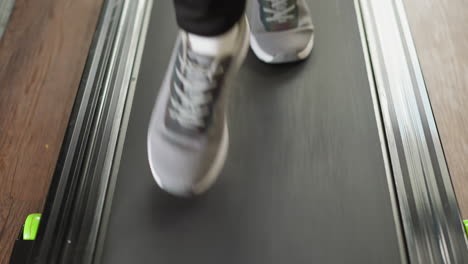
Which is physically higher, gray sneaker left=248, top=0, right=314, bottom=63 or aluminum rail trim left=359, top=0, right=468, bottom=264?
gray sneaker left=248, top=0, right=314, bottom=63

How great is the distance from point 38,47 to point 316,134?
Result: 96 centimetres

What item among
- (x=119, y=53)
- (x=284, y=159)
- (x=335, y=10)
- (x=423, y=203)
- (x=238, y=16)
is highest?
(x=335, y=10)

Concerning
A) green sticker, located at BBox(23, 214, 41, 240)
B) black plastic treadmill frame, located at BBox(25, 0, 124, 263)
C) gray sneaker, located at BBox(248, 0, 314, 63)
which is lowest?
green sticker, located at BBox(23, 214, 41, 240)

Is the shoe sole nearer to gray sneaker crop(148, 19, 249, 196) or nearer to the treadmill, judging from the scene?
Answer: the treadmill

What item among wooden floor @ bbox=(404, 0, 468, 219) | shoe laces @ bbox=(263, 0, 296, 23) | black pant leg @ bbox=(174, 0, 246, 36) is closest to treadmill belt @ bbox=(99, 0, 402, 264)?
shoe laces @ bbox=(263, 0, 296, 23)

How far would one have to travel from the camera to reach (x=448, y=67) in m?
1.19

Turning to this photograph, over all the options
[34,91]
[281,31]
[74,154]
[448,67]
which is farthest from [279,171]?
[34,91]

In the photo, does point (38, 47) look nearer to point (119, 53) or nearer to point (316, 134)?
point (119, 53)

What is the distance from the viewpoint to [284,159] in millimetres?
922

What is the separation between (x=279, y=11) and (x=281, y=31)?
0.05 metres

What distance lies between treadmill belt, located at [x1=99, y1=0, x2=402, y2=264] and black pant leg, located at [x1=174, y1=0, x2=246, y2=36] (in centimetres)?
37

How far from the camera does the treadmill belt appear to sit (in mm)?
820

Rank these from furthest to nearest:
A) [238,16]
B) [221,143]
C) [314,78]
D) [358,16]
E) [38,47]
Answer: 1. [38,47]
2. [358,16]
3. [314,78]
4. [221,143]
5. [238,16]

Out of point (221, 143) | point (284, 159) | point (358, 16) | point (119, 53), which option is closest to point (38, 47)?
point (119, 53)
